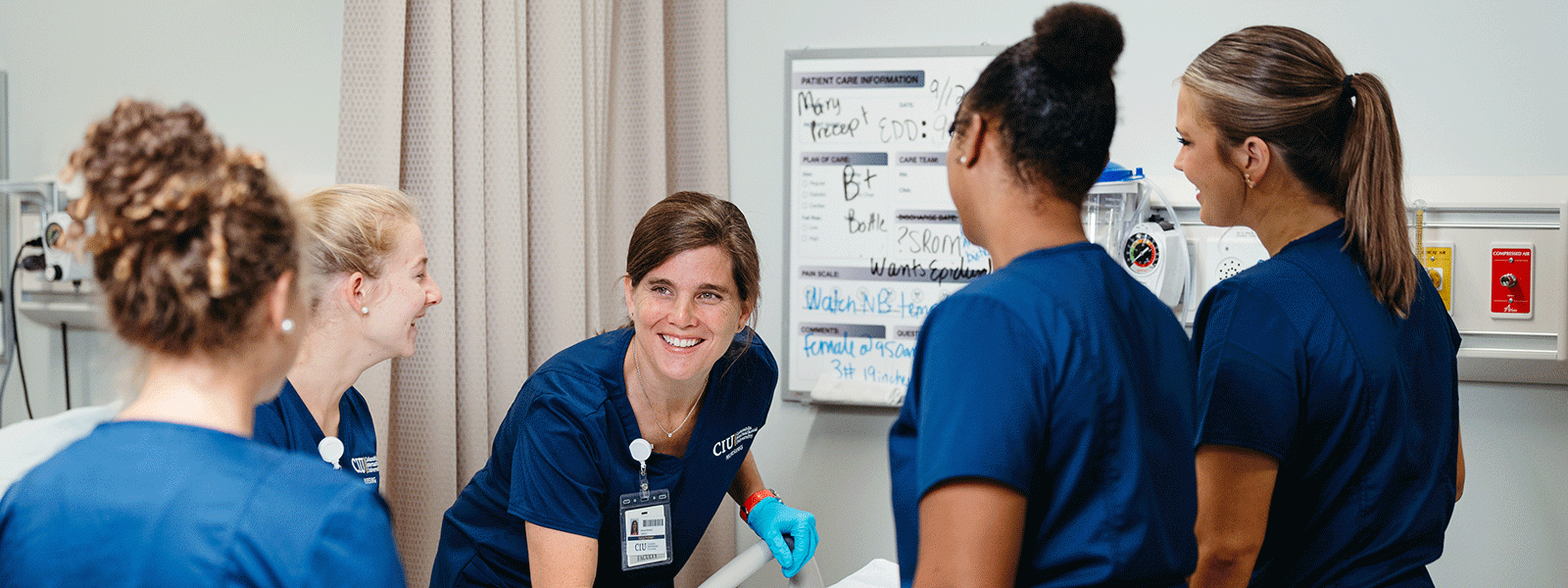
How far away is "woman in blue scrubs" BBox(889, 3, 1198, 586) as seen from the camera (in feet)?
2.31

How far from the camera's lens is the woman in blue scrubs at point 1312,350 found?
0.97 meters

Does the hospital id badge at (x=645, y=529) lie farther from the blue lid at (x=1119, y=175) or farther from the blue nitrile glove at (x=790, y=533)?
the blue lid at (x=1119, y=175)

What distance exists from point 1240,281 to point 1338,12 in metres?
1.36

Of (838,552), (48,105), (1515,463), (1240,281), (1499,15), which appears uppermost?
(1499,15)

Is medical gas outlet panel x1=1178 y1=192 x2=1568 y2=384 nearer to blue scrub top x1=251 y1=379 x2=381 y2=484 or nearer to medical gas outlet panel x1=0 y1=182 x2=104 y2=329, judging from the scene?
blue scrub top x1=251 y1=379 x2=381 y2=484

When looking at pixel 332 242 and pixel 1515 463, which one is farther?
pixel 1515 463

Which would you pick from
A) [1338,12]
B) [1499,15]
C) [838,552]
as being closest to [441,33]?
[838,552]

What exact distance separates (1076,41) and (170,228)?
0.61 m

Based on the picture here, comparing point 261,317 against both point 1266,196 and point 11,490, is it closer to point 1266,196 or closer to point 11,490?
point 11,490

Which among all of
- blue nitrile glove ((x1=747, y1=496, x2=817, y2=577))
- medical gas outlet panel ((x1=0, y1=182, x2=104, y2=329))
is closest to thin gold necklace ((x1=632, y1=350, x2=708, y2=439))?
blue nitrile glove ((x1=747, y1=496, x2=817, y2=577))

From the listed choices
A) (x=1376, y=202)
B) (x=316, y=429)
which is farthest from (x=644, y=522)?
(x=1376, y=202)

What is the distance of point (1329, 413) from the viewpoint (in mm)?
976

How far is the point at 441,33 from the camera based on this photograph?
1630 mm

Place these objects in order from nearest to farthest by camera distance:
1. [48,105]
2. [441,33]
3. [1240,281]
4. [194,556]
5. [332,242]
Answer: [194,556] < [1240,281] < [332,242] < [441,33] < [48,105]
